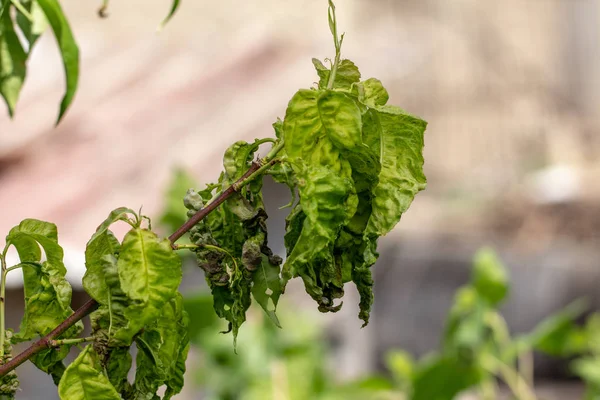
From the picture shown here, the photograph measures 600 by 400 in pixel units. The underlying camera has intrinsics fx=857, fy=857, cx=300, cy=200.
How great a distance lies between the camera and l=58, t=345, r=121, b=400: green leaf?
71cm

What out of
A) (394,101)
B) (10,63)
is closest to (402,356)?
(10,63)

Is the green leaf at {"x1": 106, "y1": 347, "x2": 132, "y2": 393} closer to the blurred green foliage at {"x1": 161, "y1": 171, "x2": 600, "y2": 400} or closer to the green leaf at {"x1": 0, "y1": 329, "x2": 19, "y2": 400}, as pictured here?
the green leaf at {"x1": 0, "y1": 329, "x2": 19, "y2": 400}

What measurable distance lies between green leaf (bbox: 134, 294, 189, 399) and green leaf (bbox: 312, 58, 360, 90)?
232 millimetres

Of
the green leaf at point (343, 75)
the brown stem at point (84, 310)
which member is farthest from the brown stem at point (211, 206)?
the green leaf at point (343, 75)

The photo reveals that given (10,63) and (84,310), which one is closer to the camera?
(84,310)

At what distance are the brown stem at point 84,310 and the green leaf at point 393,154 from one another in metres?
0.10

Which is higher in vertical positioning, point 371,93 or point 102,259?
point 371,93

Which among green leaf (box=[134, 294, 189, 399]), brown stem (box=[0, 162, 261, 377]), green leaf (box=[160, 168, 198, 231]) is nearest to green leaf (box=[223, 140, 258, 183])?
brown stem (box=[0, 162, 261, 377])

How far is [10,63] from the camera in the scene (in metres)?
1.01

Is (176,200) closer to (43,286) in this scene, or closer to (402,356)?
(402,356)

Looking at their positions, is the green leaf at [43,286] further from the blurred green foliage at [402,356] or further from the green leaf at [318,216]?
the blurred green foliage at [402,356]

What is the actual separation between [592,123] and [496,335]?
674 centimetres

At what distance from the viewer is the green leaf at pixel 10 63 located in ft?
3.28

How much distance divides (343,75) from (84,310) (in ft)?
1.00
